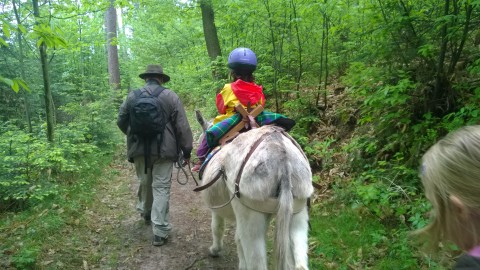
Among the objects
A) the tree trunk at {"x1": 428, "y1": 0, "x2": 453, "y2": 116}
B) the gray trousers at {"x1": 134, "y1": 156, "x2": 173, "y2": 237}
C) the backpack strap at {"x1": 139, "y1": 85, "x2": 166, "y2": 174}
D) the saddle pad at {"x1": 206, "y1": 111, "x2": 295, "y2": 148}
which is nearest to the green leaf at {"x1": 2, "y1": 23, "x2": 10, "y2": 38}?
the backpack strap at {"x1": 139, "y1": 85, "x2": 166, "y2": 174}

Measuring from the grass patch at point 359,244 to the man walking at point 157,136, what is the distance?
85.4 inches

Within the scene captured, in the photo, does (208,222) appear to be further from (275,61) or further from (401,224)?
(275,61)

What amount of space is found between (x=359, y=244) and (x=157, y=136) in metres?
3.01

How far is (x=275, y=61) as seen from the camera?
797 centimetres

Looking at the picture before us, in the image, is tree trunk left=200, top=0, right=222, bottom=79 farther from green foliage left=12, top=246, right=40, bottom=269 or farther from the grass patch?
green foliage left=12, top=246, right=40, bottom=269

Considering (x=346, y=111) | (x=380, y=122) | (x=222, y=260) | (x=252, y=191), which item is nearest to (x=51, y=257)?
(x=222, y=260)

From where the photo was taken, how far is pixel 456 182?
119cm

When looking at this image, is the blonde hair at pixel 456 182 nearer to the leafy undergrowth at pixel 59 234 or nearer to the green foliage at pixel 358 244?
the green foliage at pixel 358 244

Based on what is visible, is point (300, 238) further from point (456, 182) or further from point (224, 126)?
point (456, 182)

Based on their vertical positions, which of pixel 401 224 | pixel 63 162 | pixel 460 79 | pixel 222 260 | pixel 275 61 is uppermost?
pixel 275 61

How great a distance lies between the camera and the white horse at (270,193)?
2.69 m

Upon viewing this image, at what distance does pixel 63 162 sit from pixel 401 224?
5807mm

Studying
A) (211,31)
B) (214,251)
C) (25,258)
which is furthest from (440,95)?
(211,31)

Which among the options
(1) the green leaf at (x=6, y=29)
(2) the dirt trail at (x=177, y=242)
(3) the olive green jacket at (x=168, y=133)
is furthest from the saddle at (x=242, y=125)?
(1) the green leaf at (x=6, y=29)
